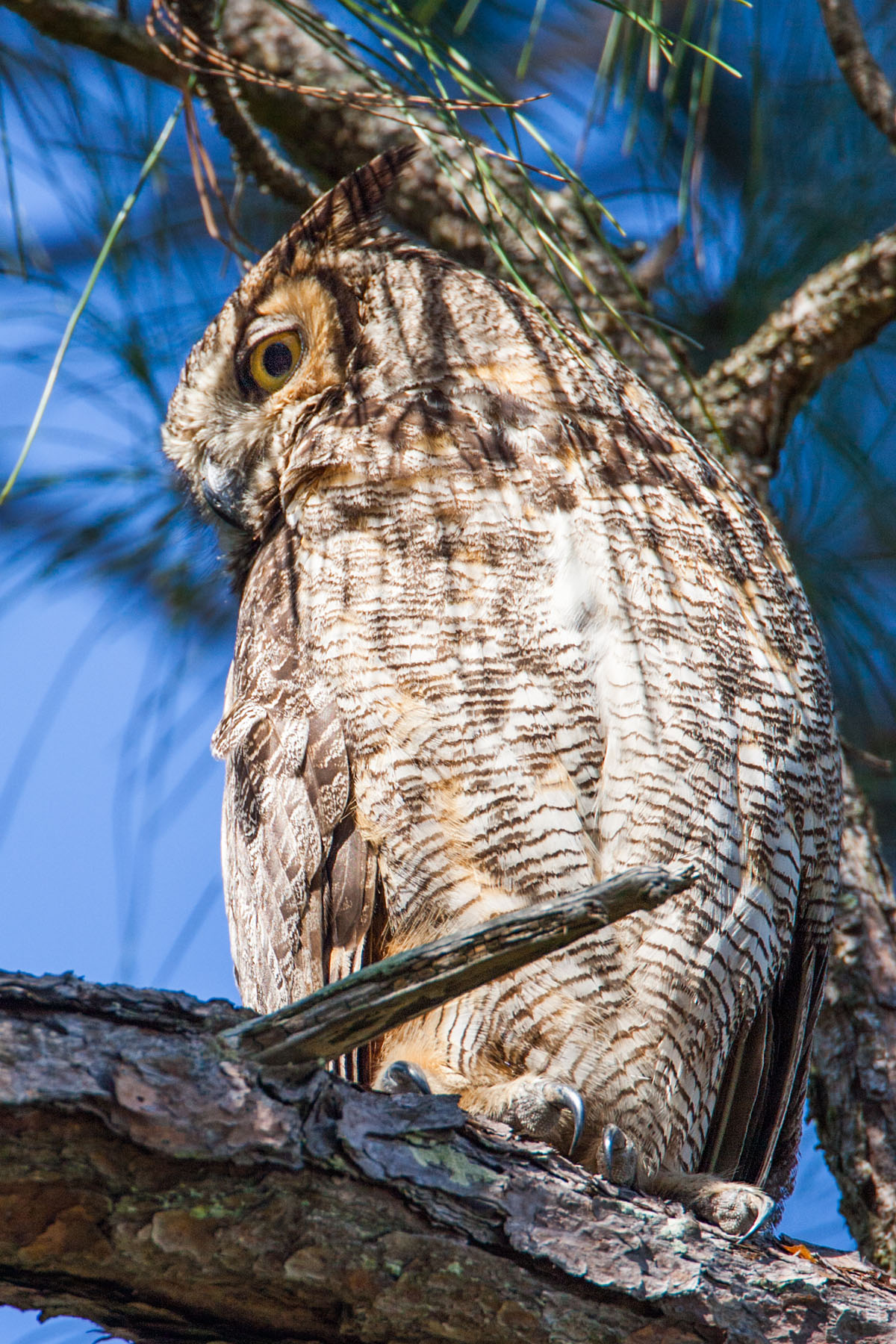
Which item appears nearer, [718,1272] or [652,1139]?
[718,1272]

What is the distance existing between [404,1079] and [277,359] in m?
1.23

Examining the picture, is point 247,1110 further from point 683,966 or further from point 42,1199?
point 683,966

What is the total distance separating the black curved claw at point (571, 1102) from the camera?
1422 mm

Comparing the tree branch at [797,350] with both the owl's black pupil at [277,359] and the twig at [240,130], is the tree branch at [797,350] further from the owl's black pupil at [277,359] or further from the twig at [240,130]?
the twig at [240,130]

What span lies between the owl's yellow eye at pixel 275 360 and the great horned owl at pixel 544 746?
15 centimetres

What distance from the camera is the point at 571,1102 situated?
1427 mm

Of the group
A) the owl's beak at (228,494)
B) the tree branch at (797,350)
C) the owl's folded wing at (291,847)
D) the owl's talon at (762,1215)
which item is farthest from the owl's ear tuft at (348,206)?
the owl's talon at (762,1215)

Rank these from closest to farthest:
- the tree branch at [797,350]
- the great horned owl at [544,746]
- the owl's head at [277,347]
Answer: the great horned owl at [544,746] → the owl's head at [277,347] → the tree branch at [797,350]

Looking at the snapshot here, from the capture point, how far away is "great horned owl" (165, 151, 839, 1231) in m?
1.52

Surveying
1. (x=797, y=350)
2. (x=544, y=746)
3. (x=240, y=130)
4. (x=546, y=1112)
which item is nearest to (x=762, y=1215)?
(x=546, y=1112)

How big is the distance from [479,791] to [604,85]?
1282 millimetres

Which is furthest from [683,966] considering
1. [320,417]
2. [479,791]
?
[320,417]

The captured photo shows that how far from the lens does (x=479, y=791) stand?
4.97 ft

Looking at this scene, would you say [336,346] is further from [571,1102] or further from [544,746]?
[571,1102]
